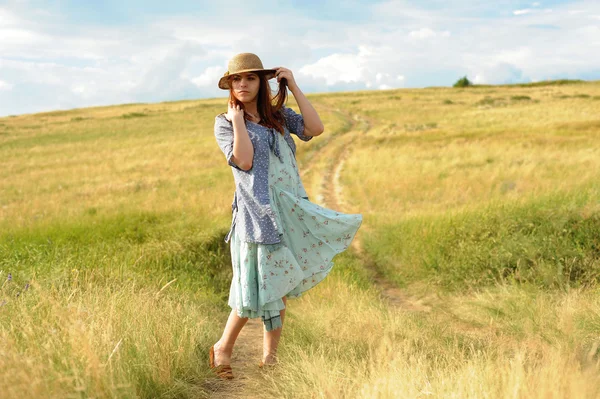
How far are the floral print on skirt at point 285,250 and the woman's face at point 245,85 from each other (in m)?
0.32

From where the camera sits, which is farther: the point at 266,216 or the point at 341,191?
the point at 341,191

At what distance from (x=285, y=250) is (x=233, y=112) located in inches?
37.1

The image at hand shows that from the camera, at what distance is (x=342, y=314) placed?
180 inches

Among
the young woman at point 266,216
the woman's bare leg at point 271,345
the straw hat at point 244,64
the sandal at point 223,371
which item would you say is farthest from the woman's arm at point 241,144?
the sandal at point 223,371

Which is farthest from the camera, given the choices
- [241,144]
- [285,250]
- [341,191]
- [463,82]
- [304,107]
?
[463,82]

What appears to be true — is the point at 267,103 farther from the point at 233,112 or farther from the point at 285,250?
the point at 285,250

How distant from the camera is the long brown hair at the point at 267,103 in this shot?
3766 mm

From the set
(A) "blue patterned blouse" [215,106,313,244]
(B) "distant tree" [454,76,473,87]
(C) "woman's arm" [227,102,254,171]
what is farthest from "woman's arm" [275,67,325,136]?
(B) "distant tree" [454,76,473,87]

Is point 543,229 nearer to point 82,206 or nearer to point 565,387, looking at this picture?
point 565,387

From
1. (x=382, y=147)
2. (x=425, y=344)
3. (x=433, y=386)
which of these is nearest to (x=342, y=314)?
(x=425, y=344)

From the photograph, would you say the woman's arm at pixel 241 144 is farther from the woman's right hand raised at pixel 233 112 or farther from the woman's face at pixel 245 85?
the woman's face at pixel 245 85

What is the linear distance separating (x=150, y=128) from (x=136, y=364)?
126 ft

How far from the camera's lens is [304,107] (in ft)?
12.8

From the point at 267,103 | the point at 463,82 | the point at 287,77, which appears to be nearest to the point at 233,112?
the point at 267,103
